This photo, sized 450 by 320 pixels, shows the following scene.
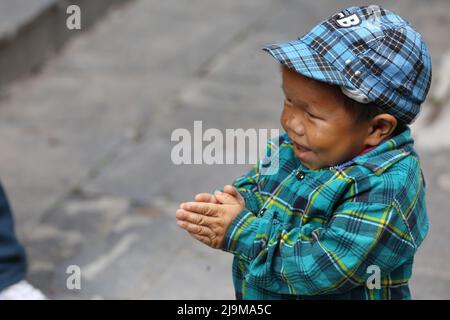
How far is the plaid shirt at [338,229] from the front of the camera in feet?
6.32

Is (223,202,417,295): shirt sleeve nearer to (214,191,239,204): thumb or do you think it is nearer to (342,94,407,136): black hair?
(214,191,239,204): thumb

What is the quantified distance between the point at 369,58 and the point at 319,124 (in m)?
0.18

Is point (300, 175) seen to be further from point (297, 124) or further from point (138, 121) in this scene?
point (138, 121)

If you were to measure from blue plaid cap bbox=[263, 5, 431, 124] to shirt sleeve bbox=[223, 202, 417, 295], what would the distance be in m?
0.26

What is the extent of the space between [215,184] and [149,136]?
2.20ft

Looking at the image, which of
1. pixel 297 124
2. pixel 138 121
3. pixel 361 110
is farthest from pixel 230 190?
pixel 138 121

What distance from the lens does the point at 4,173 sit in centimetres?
Result: 448

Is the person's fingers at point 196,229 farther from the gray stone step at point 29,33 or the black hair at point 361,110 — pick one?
the gray stone step at point 29,33

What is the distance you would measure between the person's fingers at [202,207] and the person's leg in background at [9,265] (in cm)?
80

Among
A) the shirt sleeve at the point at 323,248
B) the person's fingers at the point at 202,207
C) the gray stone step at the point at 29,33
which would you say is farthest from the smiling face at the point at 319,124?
the gray stone step at the point at 29,33

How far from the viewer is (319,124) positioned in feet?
6.38

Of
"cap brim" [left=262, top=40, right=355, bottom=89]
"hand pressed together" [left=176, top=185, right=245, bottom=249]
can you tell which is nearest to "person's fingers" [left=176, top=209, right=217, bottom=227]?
"hand pressed together" [left=176, top=185, right=245, bottom=249]

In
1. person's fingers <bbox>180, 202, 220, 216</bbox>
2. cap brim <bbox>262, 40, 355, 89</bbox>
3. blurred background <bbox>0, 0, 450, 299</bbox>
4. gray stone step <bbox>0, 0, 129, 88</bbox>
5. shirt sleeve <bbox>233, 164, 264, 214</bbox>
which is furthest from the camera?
gray stone step <bbox>0, 0, 129, 88</bbox>

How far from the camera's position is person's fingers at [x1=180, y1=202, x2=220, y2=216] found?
1993 mm
